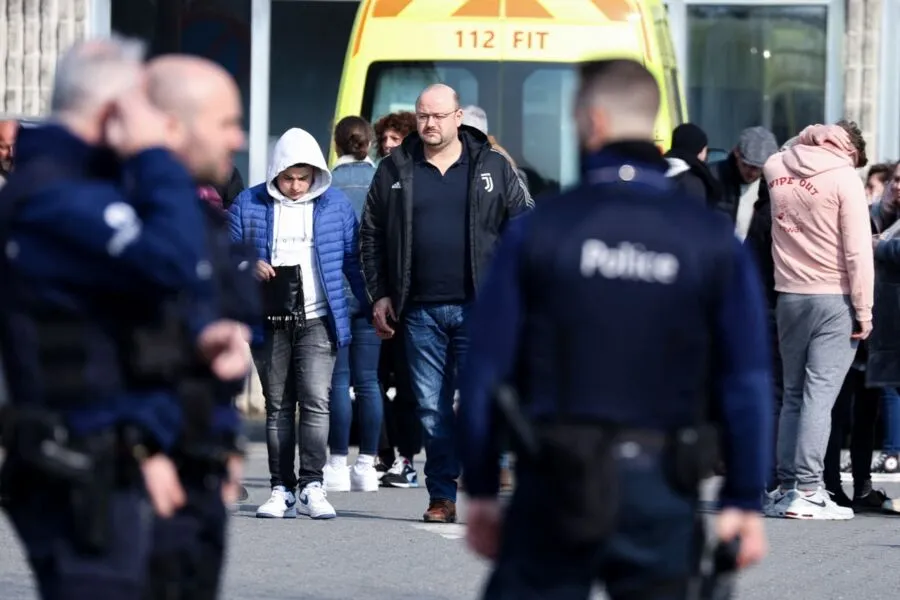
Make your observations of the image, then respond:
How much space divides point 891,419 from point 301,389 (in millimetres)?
4133

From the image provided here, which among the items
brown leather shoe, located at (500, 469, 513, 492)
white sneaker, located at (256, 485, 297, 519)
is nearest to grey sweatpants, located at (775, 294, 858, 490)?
brown leather shoe, located at (500, 469, 513, 492)

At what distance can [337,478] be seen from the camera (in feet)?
37.9

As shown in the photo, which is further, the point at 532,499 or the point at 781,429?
the point at 781,429

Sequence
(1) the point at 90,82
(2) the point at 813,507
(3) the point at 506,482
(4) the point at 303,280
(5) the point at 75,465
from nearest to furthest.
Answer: (5) the point at 75,465, (1) the point at 90,82, (4) the point at 303,280, (2) the point at 813,507, (3) the point at 506,482

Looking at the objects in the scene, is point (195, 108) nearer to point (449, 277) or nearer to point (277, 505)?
point (449, 277)

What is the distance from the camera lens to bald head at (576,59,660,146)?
4270 mm

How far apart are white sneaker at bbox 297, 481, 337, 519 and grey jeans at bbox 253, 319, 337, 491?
41 mm

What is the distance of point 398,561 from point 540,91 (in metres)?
5.88

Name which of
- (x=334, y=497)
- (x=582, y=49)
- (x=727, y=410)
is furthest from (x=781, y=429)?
(x=727, y=410)

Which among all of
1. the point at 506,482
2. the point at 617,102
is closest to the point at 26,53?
the point at 506,482

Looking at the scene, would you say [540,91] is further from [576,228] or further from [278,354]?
[576,228]

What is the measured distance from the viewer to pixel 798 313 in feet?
34.2

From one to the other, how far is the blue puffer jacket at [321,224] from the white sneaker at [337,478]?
1.63m

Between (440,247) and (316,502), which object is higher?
(440,247)
